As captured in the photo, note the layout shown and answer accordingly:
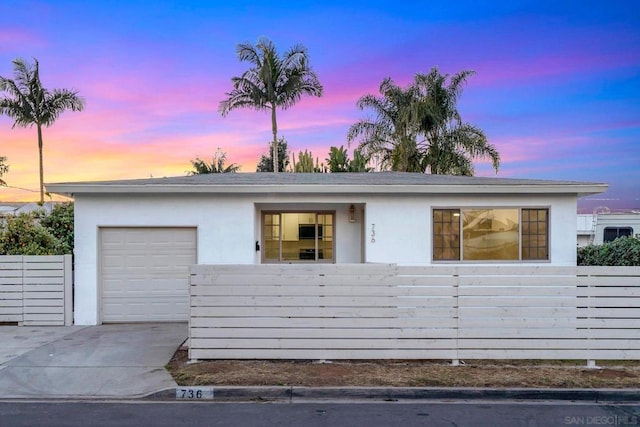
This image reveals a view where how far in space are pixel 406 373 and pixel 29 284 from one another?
313 inches

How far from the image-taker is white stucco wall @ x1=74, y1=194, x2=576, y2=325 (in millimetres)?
10297

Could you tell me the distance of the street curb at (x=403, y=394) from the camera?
582 centimetres

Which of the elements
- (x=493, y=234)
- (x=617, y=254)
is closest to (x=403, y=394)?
(x=493, y=234)

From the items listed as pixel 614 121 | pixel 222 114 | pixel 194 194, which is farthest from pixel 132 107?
pixel 614 121

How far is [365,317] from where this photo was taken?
6.99 m

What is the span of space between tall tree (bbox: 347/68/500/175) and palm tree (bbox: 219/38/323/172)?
309 cm

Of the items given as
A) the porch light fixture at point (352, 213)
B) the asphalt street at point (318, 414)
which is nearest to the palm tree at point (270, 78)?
the porch light fixture at point (352, 213)

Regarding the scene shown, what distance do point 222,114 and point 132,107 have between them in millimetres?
5397

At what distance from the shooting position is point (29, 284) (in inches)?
390

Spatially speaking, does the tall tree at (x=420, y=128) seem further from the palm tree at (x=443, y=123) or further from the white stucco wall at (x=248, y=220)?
the white stucco wall at (x=248, y=220)

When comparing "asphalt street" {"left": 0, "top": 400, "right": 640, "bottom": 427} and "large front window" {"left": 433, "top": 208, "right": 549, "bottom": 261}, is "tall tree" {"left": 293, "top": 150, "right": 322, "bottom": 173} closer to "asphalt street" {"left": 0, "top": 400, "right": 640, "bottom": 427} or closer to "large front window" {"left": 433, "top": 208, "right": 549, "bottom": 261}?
"large front window" {"left": 433, "top": 208, "right": 549, "bottom": 261}

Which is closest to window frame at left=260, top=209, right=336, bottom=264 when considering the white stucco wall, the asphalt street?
the white stucco wall

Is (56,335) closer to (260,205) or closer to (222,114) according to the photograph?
(260,205)

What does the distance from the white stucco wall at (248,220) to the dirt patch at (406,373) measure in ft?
12.1
